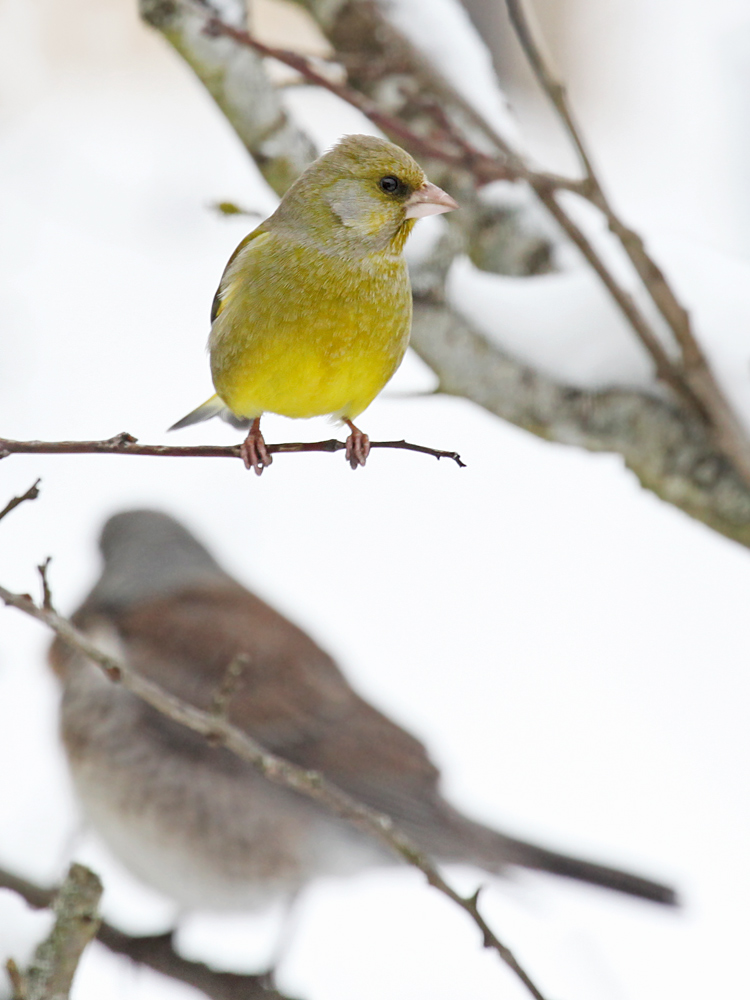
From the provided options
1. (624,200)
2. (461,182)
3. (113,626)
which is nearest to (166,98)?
(624,200)

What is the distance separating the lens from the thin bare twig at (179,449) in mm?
1156

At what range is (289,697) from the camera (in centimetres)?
441

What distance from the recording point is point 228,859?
421 cm

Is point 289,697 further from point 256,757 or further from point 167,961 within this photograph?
point 256,757

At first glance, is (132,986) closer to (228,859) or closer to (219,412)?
(228,859)

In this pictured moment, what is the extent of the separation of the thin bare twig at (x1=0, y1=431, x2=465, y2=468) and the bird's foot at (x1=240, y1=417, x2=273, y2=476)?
2 centimetres

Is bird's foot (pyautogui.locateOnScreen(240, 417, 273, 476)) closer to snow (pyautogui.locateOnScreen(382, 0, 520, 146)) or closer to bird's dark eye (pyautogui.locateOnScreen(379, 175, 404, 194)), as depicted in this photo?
bird's dark eye (pyautogui.locateOnScreen(379, 175, 404, 194))

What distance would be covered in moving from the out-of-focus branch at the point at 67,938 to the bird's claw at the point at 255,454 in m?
1.29

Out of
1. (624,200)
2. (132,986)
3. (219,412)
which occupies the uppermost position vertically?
(624,200)

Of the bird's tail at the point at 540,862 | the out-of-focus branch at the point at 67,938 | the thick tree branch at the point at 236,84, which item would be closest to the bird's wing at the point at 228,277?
the thick tree branch at the point at 236,84

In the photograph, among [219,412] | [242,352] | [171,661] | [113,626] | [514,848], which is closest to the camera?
[242,352]

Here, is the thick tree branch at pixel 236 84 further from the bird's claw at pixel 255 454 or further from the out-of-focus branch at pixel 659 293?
the bird's claw at pixel 255 454

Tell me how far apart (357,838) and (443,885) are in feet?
8.09

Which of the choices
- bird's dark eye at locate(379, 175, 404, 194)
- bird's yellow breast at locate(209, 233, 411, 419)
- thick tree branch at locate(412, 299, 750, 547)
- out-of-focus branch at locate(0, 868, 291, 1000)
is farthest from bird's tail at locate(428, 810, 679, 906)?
bird's dark eye at locate(379, 175, 404, 194)
